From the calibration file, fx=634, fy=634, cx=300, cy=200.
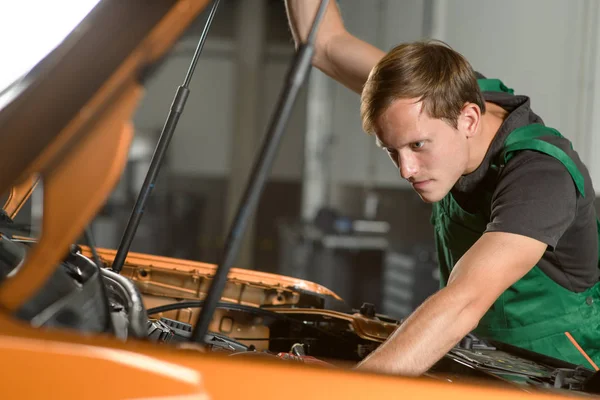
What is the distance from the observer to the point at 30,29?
0.93 metres

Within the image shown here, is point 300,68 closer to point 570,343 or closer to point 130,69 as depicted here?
point 130,69

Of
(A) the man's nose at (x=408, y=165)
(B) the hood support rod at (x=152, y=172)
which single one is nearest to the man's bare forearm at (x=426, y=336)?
(A) the man's nose at (x=408, y=165)

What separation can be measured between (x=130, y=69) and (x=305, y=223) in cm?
622

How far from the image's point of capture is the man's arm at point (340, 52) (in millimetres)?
1848

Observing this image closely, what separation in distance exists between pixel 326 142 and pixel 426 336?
217 inches

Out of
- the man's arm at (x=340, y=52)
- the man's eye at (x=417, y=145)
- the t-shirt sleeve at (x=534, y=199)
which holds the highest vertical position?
the man's arm at (x=340, y=52)

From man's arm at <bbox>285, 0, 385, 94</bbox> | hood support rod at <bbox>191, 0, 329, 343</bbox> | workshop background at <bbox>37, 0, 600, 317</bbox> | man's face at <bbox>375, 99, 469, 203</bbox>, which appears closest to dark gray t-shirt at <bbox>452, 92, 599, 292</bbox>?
man's face at <bbox>375, 99, 469, 203</bbox>

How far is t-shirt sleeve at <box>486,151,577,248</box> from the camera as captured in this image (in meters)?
1.25

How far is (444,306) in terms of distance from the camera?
1097 mm

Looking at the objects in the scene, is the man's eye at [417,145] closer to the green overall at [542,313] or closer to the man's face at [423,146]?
the man's face at [423,146]

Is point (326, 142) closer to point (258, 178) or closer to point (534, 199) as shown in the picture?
point (534, 199)

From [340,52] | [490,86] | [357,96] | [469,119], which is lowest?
[469,119]

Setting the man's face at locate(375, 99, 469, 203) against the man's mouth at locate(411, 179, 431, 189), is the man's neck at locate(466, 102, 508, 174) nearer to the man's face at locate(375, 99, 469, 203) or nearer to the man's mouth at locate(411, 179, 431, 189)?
the man's face at locate(375, 99, 469, 203)

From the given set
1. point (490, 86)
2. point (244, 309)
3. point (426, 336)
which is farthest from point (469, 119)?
point (244, 309)
